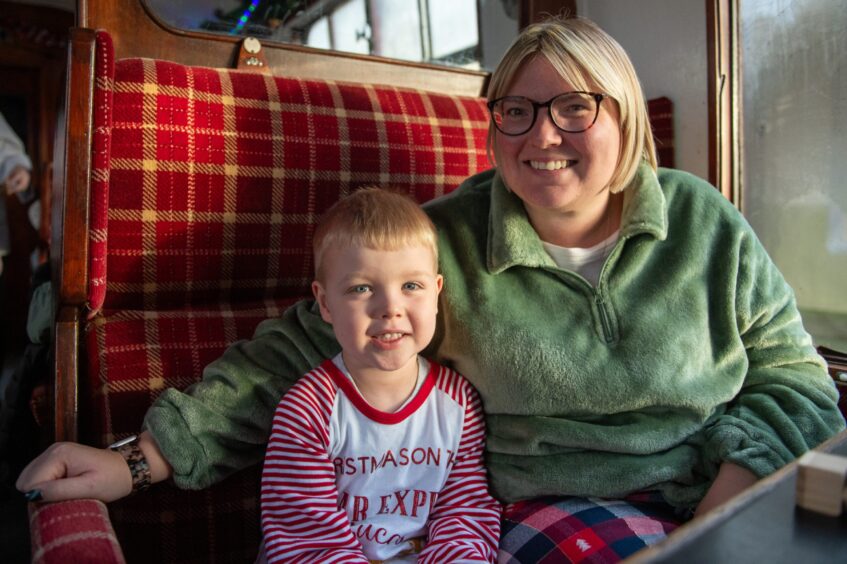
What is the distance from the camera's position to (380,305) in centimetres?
106

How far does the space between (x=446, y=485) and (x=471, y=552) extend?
129 mm

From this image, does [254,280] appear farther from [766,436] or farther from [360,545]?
[766,436]

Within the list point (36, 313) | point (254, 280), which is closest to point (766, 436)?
point (254, 280)

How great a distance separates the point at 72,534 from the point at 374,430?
420mm

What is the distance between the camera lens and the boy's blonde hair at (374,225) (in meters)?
1.07

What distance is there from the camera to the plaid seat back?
1282 millimetres

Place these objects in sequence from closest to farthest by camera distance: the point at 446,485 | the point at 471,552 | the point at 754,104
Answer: the point at 471,552, the point at 446,485, the point at 754,104

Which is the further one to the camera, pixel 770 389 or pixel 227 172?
pixel 227 172

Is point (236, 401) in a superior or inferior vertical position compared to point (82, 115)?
inferior

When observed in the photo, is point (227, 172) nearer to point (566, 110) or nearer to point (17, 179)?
point (566, 110)

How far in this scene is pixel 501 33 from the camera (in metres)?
2.01

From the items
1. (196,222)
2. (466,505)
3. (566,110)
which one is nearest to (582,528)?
(466,505)

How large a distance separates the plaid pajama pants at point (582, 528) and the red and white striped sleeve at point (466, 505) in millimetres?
38

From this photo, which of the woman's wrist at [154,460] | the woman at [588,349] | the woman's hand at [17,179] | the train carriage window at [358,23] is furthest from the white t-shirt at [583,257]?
the woman's hand at [17,179]
